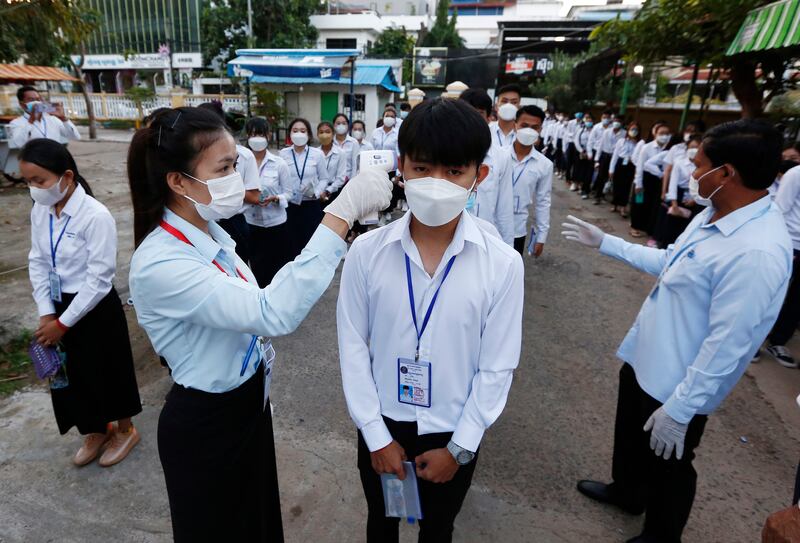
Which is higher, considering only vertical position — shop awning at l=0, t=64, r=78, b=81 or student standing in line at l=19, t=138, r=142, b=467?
shop awning at l=0, t=64, r=78, b=81

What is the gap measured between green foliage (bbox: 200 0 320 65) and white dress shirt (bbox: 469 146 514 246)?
88.7 feet

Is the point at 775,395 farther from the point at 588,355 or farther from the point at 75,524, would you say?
the point at 75,524

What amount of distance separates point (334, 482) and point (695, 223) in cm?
214

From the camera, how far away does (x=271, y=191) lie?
4.66 meters

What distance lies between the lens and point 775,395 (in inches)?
137

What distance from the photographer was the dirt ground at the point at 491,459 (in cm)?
222

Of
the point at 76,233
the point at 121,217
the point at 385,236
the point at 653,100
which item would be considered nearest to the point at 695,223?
the point at 385,236

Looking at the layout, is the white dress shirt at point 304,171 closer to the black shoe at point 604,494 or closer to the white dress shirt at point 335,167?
the white dress shirt at point 335,167

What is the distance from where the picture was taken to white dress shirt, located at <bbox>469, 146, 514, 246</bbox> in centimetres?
363

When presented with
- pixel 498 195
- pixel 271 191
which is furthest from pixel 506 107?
pixel 271 191

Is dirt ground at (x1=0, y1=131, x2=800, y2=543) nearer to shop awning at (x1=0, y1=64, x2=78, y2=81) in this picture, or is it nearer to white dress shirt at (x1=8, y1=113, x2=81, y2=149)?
white dress shirt at (x1=8, y1=113, x2=81, y2=149)

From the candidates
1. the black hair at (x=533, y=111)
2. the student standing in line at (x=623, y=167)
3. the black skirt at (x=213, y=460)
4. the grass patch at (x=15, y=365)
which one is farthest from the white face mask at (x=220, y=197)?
the student standing in line at (x=623, y=167)

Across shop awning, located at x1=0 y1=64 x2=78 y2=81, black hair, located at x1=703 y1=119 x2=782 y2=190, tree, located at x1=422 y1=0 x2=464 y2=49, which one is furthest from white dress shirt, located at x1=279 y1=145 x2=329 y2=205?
tree, located at x1=422 y1=0 x2=464 y2=49

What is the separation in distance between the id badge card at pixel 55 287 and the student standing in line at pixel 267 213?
2.24m
